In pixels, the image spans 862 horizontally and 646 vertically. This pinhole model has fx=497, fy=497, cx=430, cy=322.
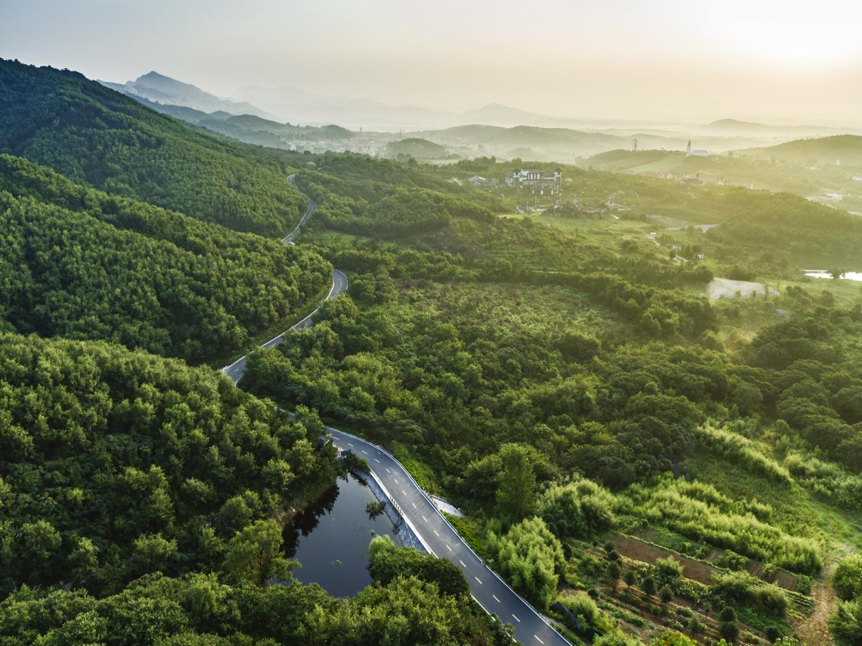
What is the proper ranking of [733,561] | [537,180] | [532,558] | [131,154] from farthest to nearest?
1. [537,180]
2. [131,154]
3. [733,561]
4. [532,558]

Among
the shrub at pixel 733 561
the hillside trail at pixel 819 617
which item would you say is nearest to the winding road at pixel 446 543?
Answer: the shrub at pixel 733 561

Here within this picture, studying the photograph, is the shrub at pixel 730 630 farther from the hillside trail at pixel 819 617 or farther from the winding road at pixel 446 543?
the winding road at pixel 446 543

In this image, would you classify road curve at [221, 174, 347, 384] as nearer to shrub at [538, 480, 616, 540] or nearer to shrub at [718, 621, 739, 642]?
shrub at [538, 480, 616, 540]

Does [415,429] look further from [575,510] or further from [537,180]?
[537,180]

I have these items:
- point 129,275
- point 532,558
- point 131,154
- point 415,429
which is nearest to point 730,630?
point 532,558

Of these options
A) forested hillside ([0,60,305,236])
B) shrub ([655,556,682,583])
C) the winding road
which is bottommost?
the winding road

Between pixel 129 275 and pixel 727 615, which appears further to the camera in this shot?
pixel 129 275

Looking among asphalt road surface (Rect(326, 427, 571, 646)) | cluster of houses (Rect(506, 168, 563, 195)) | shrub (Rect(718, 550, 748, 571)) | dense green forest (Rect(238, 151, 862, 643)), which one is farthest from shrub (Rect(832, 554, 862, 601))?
cluster of houses (Rect(506, 168, 563, 195))

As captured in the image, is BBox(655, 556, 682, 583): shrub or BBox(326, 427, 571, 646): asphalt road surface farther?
BBox(655, 556, 682, 583): shrub
